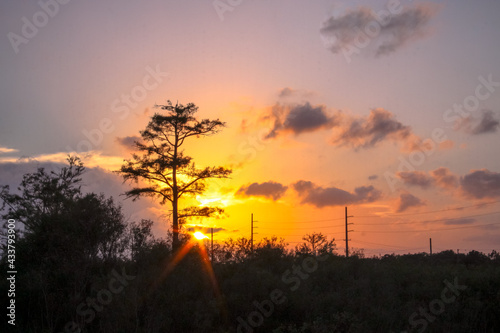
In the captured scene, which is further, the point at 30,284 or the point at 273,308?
the point at 273,308

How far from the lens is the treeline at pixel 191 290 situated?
55.1ft

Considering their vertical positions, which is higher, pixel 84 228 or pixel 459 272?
pixel 84 228

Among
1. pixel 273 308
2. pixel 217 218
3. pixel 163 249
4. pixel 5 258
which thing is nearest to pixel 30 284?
pixel 5 258

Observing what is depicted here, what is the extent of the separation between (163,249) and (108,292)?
4485 millimetres

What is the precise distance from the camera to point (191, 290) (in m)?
18.9

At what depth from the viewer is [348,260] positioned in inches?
1078

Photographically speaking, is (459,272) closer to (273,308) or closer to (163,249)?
(273,308)

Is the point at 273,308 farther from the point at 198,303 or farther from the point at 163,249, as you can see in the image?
the point at 163,249

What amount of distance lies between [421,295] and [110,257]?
14.3 m

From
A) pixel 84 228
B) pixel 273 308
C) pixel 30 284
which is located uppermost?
pixel 84 228

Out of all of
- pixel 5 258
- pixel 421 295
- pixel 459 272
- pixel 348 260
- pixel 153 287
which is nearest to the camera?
pixel 153 287

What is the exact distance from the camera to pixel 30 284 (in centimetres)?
1725

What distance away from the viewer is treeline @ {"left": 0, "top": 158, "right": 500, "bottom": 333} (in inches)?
661

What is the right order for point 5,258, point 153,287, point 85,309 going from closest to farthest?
point 85,309, point 153,287, point 5,258
